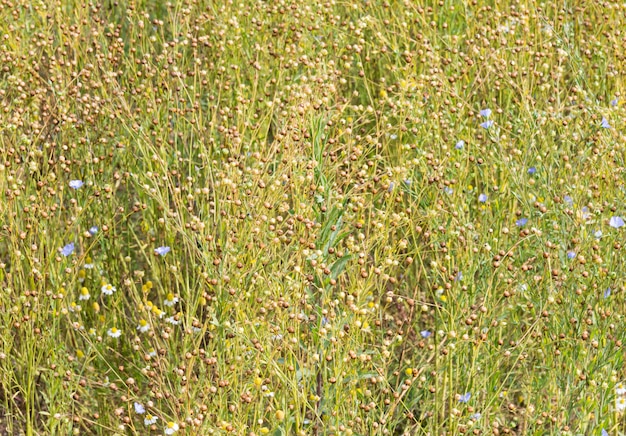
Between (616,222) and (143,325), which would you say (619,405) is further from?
(143,325)

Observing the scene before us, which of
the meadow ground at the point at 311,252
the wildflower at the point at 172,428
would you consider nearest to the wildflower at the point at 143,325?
the meadow ground at the point at 311,252

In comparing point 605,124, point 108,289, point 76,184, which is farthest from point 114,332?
point 605,124

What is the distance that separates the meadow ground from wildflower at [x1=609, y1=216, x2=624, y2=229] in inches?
0.9

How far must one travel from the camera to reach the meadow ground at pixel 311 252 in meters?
2.70

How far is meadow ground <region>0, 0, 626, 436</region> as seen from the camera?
8.85ft

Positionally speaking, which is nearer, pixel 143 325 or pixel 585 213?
pixel 585 213

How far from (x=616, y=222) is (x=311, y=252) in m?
0.94

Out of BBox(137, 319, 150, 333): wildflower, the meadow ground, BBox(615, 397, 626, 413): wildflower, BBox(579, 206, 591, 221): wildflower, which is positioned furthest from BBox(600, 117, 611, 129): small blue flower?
BBox(137, 319, 150, 333): wildflower

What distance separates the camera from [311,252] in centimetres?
282

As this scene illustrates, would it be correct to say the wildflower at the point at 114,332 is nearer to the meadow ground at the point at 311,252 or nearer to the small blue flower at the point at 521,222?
the meadow ground at the point at 311,252

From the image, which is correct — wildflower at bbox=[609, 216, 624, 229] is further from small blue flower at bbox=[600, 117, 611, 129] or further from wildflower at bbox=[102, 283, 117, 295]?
wildflower at bbox=[102, 283, 117, 295]

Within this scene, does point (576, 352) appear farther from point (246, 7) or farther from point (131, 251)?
point (246, 7)

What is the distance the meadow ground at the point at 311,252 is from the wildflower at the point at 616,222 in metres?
0.02

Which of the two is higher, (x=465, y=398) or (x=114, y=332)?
(x=465, y=398)
